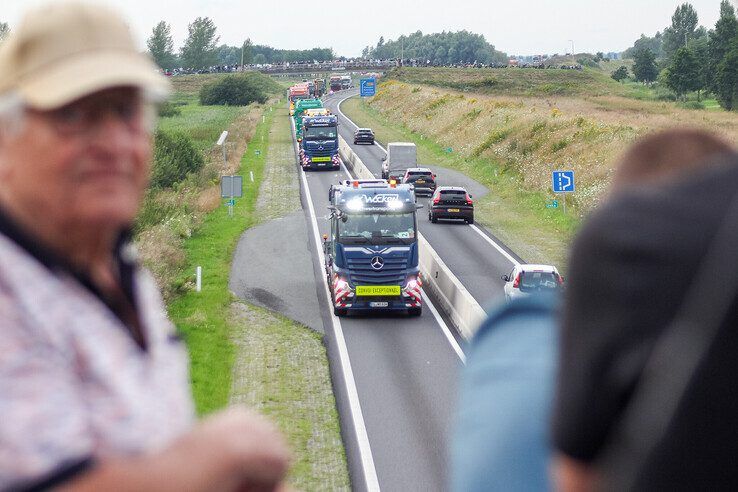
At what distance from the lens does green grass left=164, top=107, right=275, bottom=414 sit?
24.7 metres

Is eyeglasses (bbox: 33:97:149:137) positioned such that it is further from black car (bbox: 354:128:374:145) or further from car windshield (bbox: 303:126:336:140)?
black car (bbox: 354:128:374:145)

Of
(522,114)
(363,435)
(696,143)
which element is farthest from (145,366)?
(522,114)

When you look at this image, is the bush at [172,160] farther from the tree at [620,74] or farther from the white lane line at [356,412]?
the tree at [620,74]

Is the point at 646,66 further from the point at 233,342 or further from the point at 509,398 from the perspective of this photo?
the point at 509,398

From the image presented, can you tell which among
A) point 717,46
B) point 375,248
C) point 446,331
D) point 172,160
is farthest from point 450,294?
point 717,46

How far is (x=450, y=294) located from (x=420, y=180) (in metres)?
28.9

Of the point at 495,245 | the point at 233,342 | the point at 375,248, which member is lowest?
the point at 495,245

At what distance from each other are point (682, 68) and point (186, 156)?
83.2m

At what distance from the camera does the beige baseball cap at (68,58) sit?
2.12 meters

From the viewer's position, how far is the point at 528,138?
75500mm

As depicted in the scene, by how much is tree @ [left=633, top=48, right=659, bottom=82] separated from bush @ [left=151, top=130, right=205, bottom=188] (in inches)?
4883

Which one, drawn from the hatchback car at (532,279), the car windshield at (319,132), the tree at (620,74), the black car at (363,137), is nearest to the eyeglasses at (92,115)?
the hatchback car at (532,279)

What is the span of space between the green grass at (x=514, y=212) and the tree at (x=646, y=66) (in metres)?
92.6

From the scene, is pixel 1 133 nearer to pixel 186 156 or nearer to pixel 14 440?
pixel 14 440
